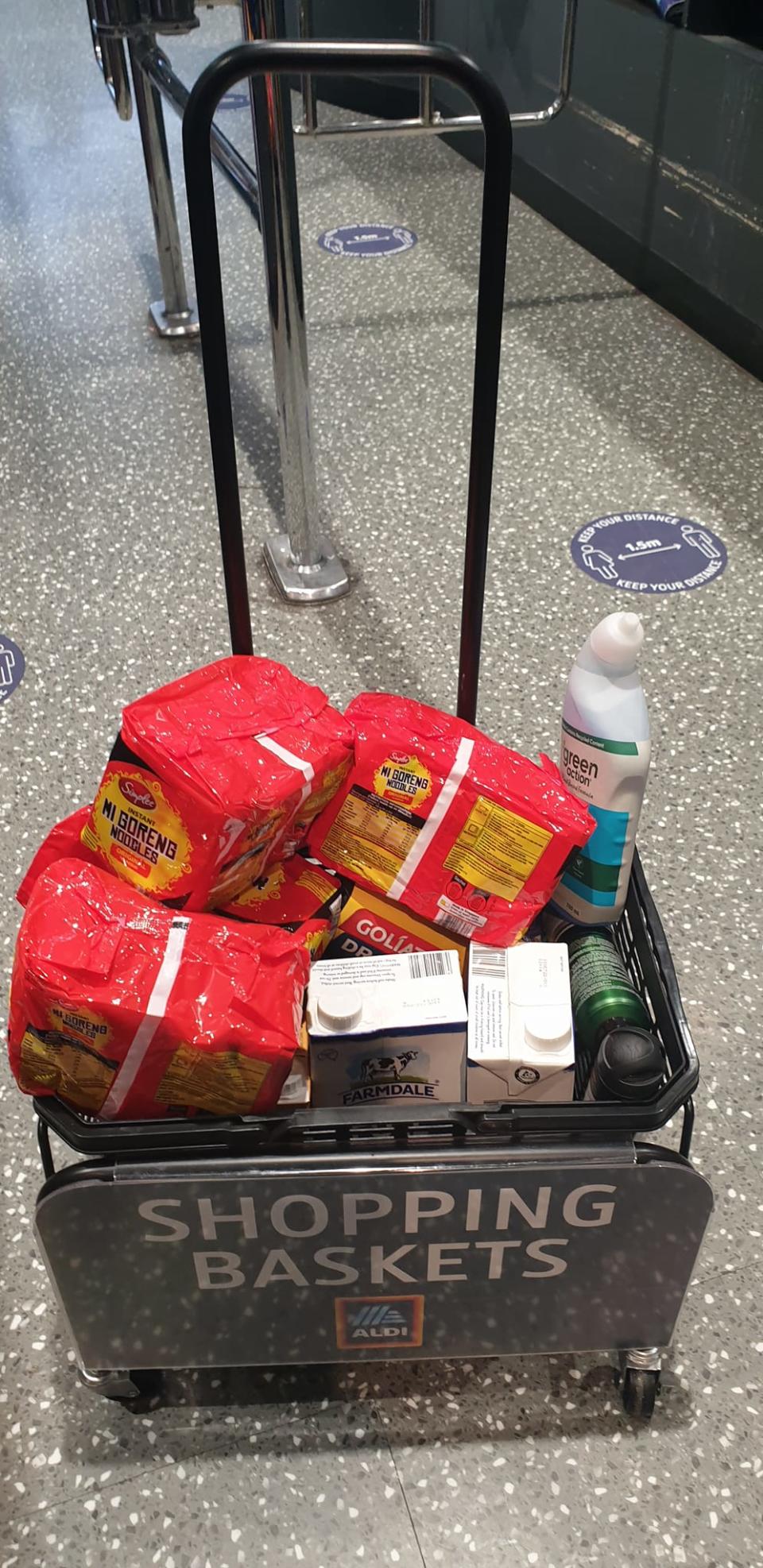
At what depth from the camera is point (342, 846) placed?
1.09 m

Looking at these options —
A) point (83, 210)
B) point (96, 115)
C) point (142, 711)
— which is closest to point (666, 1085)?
point (142, 711)

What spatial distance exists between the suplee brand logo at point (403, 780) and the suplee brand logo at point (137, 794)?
0.20 metres

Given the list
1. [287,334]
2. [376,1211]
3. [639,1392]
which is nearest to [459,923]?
[376,1211]

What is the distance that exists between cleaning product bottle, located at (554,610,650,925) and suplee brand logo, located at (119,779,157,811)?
0.39 metres

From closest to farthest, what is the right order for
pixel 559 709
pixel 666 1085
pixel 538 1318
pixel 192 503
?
1. pixel 666 1085
2. pixel 538 1318
3. pixel 559 709
4. pixel 192 503

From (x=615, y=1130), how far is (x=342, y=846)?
35 centimetres

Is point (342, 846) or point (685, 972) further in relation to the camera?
point (685, 972)

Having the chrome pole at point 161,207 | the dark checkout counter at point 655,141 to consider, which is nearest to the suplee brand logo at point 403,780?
the chrome pole at point 161,207

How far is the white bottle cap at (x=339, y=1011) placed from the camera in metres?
0.94

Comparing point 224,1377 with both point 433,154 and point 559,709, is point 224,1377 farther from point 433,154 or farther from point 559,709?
point 433,154

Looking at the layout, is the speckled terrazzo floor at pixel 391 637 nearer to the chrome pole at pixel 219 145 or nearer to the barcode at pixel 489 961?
the barcode at pixel 489 961

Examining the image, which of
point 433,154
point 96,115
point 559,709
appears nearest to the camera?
point 559,709

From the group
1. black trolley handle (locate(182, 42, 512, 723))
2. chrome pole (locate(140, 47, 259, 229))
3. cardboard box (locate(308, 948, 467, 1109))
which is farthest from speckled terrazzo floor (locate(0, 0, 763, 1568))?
black trolley handle (locate(182, 42, 512, 723))

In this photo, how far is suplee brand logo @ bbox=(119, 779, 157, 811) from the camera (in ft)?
3.30
